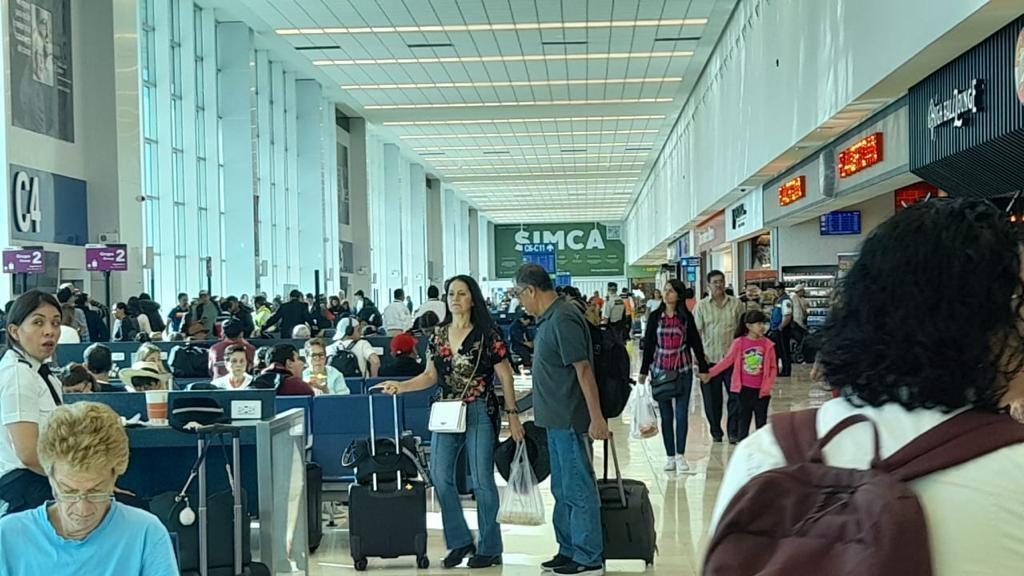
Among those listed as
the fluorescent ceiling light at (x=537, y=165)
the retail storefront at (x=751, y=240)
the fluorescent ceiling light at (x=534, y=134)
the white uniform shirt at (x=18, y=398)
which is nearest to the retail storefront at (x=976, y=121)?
the white uniform shirt at (x=18, y=398)

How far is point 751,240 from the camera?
91.4 feet

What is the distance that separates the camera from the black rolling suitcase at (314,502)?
7535 millimetres

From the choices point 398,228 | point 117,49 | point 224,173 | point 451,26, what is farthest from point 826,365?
point 398,228

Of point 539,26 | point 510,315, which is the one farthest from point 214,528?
point 510,315

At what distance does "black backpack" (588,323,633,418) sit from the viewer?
21.7 feet

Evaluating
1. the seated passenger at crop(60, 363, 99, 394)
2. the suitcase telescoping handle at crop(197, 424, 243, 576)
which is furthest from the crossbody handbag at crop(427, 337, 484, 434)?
the seated passenger at crop(60, 363, 99, 394)

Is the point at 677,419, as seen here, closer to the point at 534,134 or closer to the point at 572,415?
the point at 572,415

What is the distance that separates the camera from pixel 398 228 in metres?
44.8

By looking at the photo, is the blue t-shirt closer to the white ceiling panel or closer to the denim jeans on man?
the denim jeans on man

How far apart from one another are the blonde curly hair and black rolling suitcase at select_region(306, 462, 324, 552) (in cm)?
460

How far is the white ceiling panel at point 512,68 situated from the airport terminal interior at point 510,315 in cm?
14

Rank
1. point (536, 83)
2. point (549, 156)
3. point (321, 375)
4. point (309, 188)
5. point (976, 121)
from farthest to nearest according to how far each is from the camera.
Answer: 1. point (549, 156)
2. point (309, 188)
3. point (536, 83)
4. point (321, 375)
5. point (976, 121)

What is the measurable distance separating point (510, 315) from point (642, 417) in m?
22.6

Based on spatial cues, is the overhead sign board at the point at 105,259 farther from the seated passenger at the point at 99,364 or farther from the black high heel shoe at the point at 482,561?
the black high heel shoe at the point at 482,561
